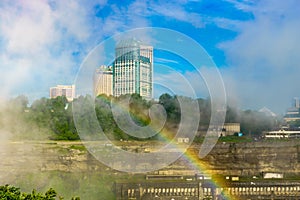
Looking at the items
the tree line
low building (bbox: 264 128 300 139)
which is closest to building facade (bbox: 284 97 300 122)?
low building (bbox: 264 128 300 139)

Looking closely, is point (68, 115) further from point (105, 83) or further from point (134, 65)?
point (134, 65)

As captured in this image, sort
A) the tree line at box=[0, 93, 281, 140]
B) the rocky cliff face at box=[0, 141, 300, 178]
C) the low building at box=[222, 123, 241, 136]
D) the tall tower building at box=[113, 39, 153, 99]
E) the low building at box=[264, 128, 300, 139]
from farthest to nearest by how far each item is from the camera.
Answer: the low building at box=[264, 128, 300, 139] → the low building at box=[222, 123, 241, 136] → the tree line at box=[0, 93, 281, 140] → the rocky cliff face at box=[0, 141, 300, 178] → the tall tower building at box=[113, 39, 153, 99]

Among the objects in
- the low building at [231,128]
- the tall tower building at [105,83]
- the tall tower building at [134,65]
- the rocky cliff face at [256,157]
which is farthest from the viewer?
the low building at [231,128]

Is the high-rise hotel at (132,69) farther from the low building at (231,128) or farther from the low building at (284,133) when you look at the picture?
the low building at (284,133)

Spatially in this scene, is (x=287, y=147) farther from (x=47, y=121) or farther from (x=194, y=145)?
(x=47, y=121)

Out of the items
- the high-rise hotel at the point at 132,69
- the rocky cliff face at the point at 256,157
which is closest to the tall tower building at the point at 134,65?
the high-rise hotel at the point at 132,69

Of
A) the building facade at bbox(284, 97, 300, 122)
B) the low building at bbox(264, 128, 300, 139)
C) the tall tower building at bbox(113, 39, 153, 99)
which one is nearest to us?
the tall tower building at bbox(113, 39, 153, 99)

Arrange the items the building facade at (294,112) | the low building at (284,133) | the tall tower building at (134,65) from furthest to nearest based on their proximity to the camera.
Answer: the building facade at (294,112), the low building at (284,133), the tall tower building at (134,65)

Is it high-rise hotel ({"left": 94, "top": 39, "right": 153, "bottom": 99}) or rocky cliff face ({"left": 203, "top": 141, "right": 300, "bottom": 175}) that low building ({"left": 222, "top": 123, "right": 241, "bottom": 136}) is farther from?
high-rise hotel ({"left": 94, "top": 39, "right": 153, "bottom": 99})

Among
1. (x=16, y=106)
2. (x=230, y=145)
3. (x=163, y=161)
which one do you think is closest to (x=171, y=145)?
(x=163, y=161)
